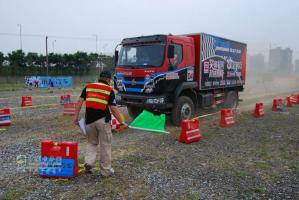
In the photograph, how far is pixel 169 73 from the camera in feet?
32.5

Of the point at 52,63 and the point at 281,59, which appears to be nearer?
the point at 281,59

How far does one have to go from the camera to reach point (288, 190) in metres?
5.23

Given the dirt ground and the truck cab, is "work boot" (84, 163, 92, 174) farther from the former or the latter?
the truck cab

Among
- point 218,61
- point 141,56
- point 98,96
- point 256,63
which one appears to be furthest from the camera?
point 256,63

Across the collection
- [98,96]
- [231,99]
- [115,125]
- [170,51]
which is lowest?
[115,125]

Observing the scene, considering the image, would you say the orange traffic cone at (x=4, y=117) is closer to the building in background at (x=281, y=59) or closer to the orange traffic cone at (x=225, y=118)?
the orange traffic cone at (x=225, y=118)

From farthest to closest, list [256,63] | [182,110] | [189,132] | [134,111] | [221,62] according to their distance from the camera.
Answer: [256,63] → [221,62] → [134,111] → [182,110] → [189,132]

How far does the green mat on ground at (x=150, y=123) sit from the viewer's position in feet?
31.7

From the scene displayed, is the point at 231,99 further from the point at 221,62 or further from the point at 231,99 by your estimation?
the point at 221,62

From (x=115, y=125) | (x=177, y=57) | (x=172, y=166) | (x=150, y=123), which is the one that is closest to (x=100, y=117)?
(x=172, y=166)

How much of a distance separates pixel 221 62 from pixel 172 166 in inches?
312

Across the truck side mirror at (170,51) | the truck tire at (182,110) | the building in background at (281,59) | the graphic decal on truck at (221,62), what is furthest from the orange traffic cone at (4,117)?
the building in background at (281,59)

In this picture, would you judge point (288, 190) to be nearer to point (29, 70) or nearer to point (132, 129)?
point (132, 129)

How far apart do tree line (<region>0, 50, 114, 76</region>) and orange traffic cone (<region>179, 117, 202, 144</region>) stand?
1280 inches
